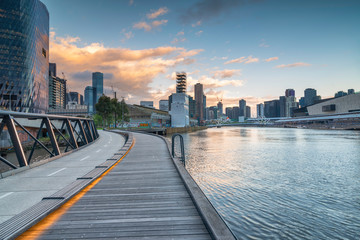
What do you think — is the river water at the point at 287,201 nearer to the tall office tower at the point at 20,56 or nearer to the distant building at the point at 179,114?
the tall office tower at the point at 20,56

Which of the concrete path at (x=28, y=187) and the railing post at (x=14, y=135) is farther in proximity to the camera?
the railing post at (x=14, y=135)

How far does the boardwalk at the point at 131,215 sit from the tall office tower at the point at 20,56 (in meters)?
123

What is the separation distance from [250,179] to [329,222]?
7.13 m

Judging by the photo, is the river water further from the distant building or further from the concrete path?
the distant building

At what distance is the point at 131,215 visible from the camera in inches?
193

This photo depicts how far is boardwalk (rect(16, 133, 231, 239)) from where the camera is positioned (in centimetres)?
409

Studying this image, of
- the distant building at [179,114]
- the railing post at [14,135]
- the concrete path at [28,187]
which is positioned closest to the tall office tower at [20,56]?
the distant building at [179,114]

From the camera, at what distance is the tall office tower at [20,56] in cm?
10350

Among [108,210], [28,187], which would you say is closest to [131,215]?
[108,210]

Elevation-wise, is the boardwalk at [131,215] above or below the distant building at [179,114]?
below

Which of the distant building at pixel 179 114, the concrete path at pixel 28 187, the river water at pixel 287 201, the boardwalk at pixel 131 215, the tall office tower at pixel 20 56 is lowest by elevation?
the river water at pixel 287 201

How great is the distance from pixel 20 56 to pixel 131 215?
13898 cm

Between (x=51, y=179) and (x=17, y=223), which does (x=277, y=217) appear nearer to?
(x=17, y=223)

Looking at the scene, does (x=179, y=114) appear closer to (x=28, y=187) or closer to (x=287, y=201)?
(x=287, y=201)
